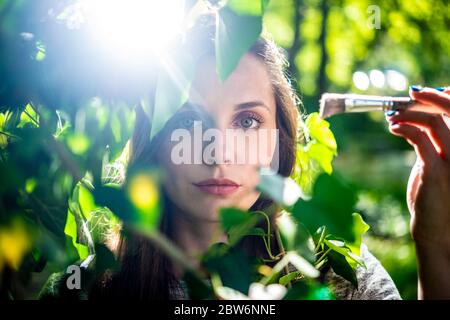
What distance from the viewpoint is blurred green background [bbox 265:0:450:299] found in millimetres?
7023

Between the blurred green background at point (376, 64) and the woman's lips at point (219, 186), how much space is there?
3.88m

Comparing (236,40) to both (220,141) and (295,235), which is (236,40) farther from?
(220,141)

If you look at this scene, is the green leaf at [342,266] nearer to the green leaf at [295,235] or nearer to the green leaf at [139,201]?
the green leaf at [295,235]

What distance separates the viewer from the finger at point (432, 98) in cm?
97

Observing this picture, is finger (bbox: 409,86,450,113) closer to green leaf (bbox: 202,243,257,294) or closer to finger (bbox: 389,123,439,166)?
finger (bbox: 389,123,439,166)

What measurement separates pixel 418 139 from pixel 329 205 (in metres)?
0.54

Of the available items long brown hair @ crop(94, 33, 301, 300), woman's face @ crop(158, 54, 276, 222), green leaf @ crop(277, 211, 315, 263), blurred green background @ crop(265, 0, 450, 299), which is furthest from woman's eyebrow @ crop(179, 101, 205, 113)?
blurred green background @ crop(265, 0, 450, 299)

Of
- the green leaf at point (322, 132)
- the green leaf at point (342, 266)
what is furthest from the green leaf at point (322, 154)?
the green leaf at point (342, 266)

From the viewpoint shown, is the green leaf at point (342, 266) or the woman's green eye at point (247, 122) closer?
the green leaf at point (342, 266)

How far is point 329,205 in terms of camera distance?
52 centimetres

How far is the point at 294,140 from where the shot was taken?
4.78ft

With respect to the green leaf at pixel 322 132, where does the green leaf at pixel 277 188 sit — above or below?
below
